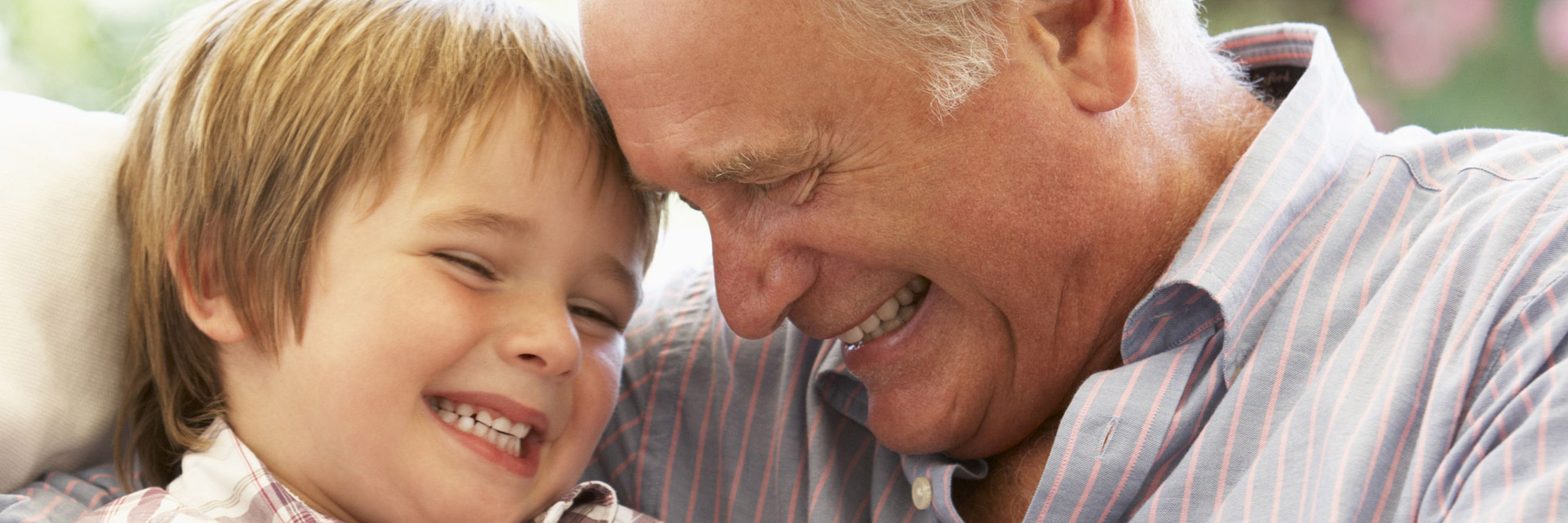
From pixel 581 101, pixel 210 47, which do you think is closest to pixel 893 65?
pixel 581 101

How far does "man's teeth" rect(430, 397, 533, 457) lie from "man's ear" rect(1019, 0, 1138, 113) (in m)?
0.71

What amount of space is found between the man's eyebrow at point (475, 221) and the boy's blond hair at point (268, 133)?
0.24 ft

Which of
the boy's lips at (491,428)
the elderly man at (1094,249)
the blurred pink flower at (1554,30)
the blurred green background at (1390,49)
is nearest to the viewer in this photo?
the elderly man at (1094,249)

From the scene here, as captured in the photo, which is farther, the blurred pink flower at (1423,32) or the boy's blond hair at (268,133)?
the blurred pink flower at (1423,32)

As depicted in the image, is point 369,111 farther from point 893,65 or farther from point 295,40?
point 893,65

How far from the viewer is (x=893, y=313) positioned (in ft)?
4.65

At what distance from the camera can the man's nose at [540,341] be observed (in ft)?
4.28

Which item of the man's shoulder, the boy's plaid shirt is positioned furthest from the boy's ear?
the man's shoulder

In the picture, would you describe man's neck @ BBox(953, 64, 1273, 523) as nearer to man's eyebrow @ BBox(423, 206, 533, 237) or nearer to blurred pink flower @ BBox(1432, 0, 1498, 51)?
man's eyebrow @ BBox(423, 206, 533, 237)

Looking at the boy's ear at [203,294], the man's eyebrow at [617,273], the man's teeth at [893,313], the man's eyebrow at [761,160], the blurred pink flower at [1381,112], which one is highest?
the blurred pink flower at [1381,112]

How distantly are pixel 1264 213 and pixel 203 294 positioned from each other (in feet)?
3.79

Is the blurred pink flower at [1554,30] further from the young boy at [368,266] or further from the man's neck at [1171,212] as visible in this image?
the young boy at [368,266]

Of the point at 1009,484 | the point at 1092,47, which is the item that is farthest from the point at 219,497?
the point at 1092,47

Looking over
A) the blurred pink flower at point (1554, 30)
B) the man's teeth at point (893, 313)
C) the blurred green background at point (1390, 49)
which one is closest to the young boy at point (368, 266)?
the man's teeth at point (893, 313)
